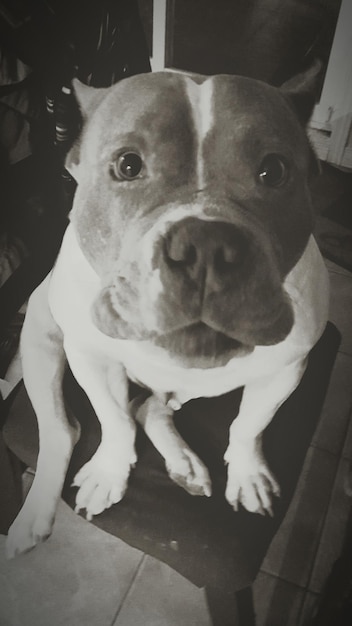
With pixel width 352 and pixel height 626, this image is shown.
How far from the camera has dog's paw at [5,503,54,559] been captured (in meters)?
1.04

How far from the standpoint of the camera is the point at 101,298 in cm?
80

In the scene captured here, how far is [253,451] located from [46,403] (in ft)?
1.28

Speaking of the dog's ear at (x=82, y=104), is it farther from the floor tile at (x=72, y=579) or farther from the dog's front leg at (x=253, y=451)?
the floor tile at (x=72, y=579)

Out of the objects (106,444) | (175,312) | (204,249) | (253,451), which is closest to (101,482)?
(106,444)

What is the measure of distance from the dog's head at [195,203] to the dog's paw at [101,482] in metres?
0.28

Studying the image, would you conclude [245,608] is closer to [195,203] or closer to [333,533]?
[333,533]

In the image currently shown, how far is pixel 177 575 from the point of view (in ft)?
3.47

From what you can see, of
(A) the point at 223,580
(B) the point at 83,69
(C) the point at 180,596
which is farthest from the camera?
(C) the point at 180,596

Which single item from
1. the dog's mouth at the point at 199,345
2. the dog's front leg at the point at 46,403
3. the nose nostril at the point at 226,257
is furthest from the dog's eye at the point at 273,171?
the dog's front leg at the point at 46,403

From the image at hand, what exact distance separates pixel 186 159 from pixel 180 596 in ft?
2.73

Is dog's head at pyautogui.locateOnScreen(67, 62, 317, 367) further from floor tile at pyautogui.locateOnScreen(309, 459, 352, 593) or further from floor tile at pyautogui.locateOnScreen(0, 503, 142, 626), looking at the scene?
floor tile at pyautogui.locateOnScreen(0, 503, 142, 626)

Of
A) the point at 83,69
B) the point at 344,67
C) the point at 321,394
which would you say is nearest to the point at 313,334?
the point at 321,394

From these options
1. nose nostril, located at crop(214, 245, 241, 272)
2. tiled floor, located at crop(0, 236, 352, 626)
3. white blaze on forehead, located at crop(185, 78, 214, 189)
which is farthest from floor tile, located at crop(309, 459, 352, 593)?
white blaze on forehead, located at crop(185, 78, 214, 189)

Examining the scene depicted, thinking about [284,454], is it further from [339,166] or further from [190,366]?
[339,166]
